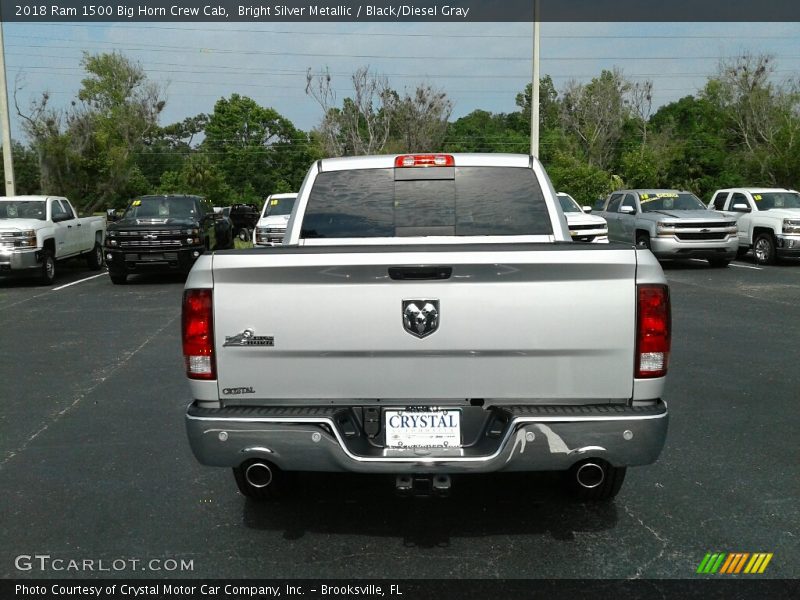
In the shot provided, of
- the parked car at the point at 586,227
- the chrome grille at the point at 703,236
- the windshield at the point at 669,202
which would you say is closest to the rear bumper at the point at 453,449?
the parked car at the point at 586,227

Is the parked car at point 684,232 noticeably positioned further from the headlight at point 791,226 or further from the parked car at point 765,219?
the headlight at point 791,226

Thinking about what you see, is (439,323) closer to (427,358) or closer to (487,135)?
(427,358)

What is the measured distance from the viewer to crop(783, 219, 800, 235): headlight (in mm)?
17734

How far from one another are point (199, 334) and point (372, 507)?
4.91ft

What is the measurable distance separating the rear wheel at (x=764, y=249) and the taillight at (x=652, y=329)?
16371 mm

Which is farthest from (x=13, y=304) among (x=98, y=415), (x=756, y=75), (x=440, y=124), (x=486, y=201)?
(x=756, y=75)

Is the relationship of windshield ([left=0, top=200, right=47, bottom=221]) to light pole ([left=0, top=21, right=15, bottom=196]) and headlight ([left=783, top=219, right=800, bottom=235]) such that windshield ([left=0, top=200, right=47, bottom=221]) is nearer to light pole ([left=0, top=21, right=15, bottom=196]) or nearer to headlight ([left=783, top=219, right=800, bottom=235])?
light pole ([left=0, top=21, right=15, bottom=196])

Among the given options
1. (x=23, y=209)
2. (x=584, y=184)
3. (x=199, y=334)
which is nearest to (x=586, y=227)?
(x=23, y=209)

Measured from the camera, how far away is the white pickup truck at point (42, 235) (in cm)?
1567

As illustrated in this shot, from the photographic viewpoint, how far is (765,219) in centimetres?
1852

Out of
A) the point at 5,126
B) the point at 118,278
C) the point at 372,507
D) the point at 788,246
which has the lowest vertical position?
the point at 118,278

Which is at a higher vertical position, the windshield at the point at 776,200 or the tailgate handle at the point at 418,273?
the tailgate handle at the point at 418,273

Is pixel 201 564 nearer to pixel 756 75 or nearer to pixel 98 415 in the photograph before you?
pixel 98 415
